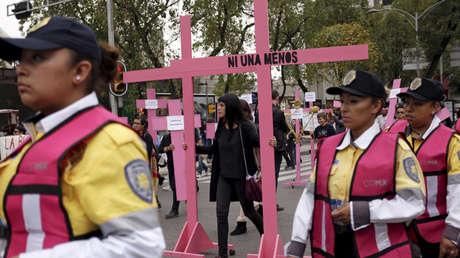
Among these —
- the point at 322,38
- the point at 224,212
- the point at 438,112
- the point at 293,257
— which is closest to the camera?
the point at 293,257

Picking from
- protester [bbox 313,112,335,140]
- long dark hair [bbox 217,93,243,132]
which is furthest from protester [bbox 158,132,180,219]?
protester [bbox 313,112,335,140]

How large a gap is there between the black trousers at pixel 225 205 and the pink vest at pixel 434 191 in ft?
9.02

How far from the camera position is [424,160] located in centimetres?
351

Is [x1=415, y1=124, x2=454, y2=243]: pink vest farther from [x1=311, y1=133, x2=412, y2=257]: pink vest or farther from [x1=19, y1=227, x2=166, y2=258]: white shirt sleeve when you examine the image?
[x1=19, y1=227, x2=166, y2=258]: white shirt sleeve

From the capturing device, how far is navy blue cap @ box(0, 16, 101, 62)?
1.61 metres

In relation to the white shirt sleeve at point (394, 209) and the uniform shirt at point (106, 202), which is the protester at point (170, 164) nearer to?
the white shirt sleeve at point (394, 209)

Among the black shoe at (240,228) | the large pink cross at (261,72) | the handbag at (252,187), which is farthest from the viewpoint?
the black shoe at (240,228)

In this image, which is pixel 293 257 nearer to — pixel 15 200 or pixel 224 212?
pixel 15 200

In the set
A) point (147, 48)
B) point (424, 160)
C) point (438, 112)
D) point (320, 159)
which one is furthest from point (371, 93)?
point (147, 48)

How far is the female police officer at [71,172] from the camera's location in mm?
1498

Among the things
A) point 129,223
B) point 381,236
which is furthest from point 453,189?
point 129,223

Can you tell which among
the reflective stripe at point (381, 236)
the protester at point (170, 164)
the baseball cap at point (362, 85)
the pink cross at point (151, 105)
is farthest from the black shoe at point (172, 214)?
the reflective stripe at point (381, 236)

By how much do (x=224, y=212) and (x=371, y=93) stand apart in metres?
3.32

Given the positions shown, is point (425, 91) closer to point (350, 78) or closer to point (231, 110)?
point (350, 78)
